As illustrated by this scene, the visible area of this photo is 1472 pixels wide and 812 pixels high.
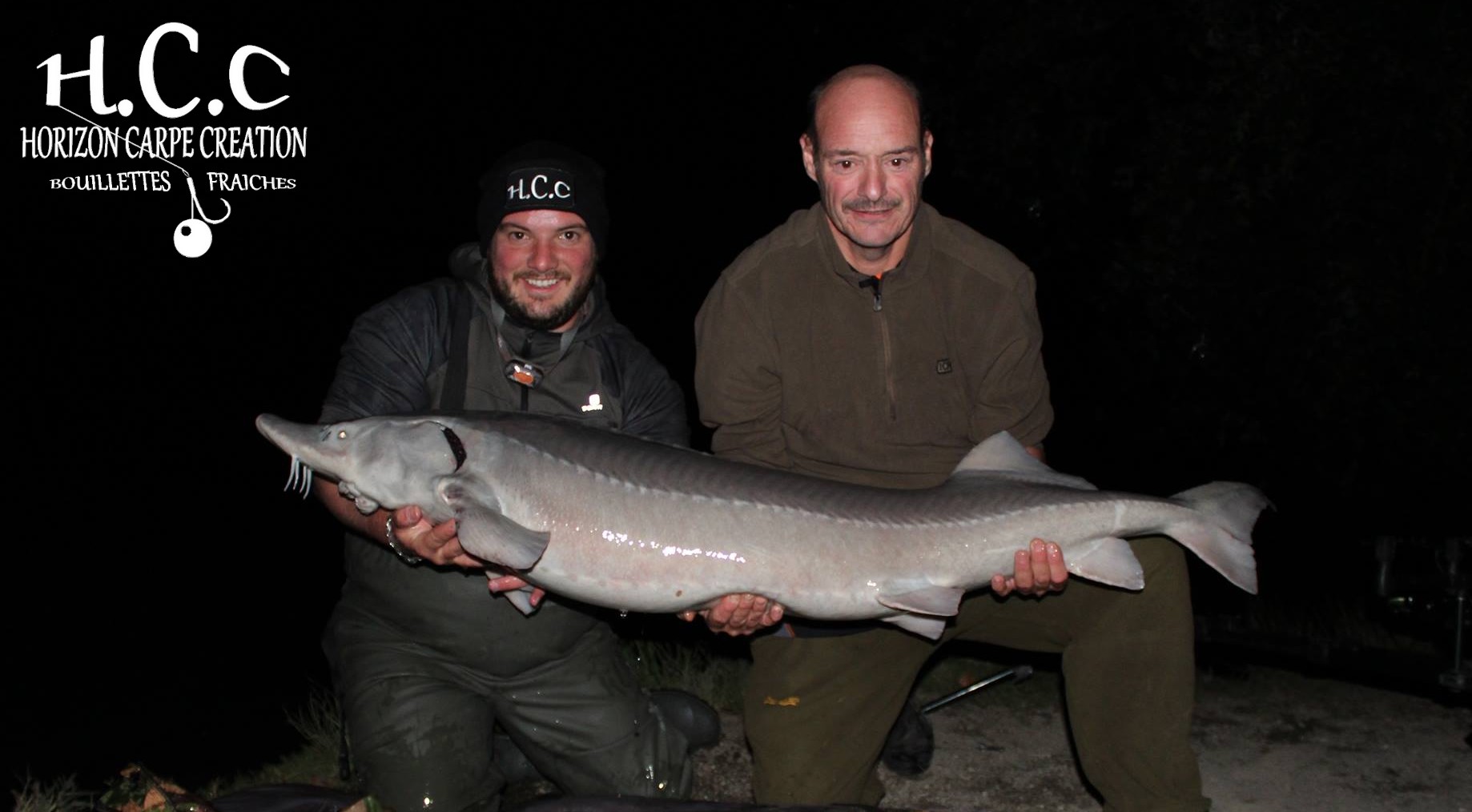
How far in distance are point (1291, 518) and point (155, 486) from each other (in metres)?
13.1

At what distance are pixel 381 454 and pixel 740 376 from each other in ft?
4.00

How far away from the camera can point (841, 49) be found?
16516 millimetres

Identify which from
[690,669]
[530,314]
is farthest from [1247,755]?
[530,314]

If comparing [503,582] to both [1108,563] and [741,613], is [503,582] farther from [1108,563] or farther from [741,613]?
[1108,563]

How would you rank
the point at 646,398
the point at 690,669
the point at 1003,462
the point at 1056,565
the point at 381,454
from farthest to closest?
the point at 690,669 < the point at 646,398 < the point at 1003,462 < the point at 1056,565 < the point at 381,454

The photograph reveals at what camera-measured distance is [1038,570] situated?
3.57 meters

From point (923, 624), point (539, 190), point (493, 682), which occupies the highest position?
point (539, 190)

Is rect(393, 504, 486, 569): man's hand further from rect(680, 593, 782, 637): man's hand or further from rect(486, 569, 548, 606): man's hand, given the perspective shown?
rect(680, 593, 782, 637): man's hand

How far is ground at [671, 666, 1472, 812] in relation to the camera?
4.07 meters

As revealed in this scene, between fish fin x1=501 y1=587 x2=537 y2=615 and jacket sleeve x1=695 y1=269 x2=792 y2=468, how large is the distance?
33.6 inches

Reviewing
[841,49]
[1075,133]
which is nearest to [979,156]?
[1075,133]

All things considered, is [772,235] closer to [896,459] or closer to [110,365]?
[896,459]

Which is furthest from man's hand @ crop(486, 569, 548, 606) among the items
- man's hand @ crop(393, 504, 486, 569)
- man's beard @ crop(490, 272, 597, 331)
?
man's beard @ crop(490, 272, 597, 331)

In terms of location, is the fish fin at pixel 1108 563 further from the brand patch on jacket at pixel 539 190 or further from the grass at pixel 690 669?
the brand patch on jacket at pixel 539 190
